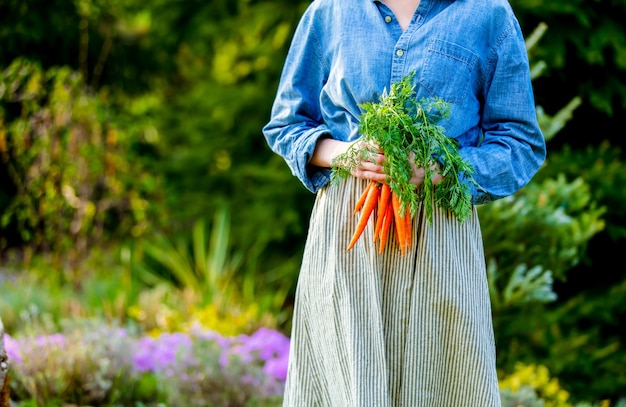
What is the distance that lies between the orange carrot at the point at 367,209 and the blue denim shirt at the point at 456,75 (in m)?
0.19

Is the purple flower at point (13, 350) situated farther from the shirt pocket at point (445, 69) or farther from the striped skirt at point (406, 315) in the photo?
the shirt pocket at point (445, 69)

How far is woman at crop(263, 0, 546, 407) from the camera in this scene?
2021 millimetres

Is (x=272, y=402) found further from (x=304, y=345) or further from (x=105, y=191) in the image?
(x=105, y=191)

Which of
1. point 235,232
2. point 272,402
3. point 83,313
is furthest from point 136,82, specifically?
point 272,402

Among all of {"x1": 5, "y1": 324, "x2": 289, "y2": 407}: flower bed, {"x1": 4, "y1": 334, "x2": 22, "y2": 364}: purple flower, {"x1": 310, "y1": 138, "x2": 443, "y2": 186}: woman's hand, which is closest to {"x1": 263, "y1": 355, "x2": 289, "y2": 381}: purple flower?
{"x1": 5, "y1": 324, "x2": 289, "y2": 407}: flower bed

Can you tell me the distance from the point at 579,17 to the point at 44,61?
4.30 m

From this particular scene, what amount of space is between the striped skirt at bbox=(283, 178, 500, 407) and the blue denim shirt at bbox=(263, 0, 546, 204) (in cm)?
15

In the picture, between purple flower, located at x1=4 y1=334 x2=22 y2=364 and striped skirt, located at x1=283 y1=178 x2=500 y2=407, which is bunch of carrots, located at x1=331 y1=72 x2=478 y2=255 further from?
purple flower, located at x1=4 y1=334 x2=22 y2=364

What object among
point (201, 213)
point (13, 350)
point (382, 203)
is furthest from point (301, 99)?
point (201, 213)

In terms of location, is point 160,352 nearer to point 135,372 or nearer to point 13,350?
point 135,372

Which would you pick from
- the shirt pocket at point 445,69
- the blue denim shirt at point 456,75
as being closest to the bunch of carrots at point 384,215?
the blue denim shirt at point 456,75

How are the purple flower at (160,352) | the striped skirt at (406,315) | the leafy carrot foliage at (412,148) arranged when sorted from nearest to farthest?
the leafy carrot foliage at (412,148) < the striped skirt at (406,315) < the purple flower at (160,352)

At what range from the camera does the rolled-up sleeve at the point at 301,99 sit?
87.2 inches

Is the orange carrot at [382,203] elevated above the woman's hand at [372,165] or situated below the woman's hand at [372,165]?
below
